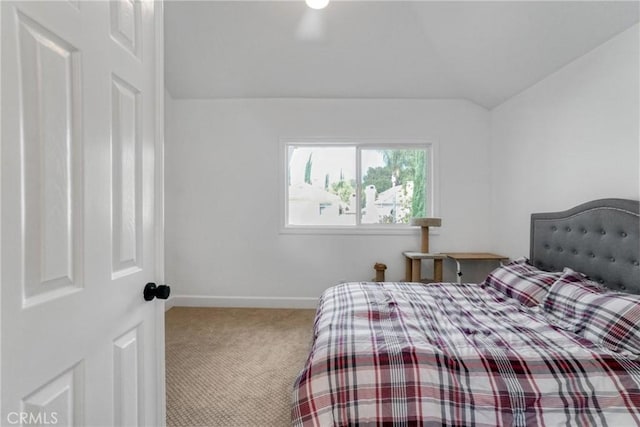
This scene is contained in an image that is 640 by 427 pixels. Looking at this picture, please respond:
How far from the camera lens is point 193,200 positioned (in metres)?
3.62

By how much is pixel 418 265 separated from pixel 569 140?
5.30 ft

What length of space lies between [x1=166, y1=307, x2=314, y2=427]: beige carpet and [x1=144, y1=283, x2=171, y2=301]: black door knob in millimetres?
1068

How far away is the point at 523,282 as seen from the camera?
2.06 m

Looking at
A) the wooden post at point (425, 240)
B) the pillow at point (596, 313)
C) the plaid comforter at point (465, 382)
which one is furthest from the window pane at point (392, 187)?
the plaid comforter at point (465, 382)

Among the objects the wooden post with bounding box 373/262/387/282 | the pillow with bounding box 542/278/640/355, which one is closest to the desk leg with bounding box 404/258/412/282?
the wooden post with bounding box 373/262/387/282

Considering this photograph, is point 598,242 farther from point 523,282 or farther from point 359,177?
point 359,177

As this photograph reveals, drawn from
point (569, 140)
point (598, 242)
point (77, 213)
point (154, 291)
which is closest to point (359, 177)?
point (569, 140)

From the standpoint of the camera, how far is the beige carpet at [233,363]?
1773 mm

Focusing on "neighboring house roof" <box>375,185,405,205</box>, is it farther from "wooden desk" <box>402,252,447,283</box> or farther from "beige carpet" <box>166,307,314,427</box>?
"beige carpet" <box>166,307,314,427</box>

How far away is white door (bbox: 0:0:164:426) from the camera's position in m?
0.60

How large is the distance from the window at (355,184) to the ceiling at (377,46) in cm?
63

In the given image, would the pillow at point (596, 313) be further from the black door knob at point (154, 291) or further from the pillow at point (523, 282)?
the black door knob at point (154, 291)

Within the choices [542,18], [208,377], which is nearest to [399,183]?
[542,18]

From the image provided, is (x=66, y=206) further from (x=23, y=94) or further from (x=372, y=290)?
(x=372, y=290)
